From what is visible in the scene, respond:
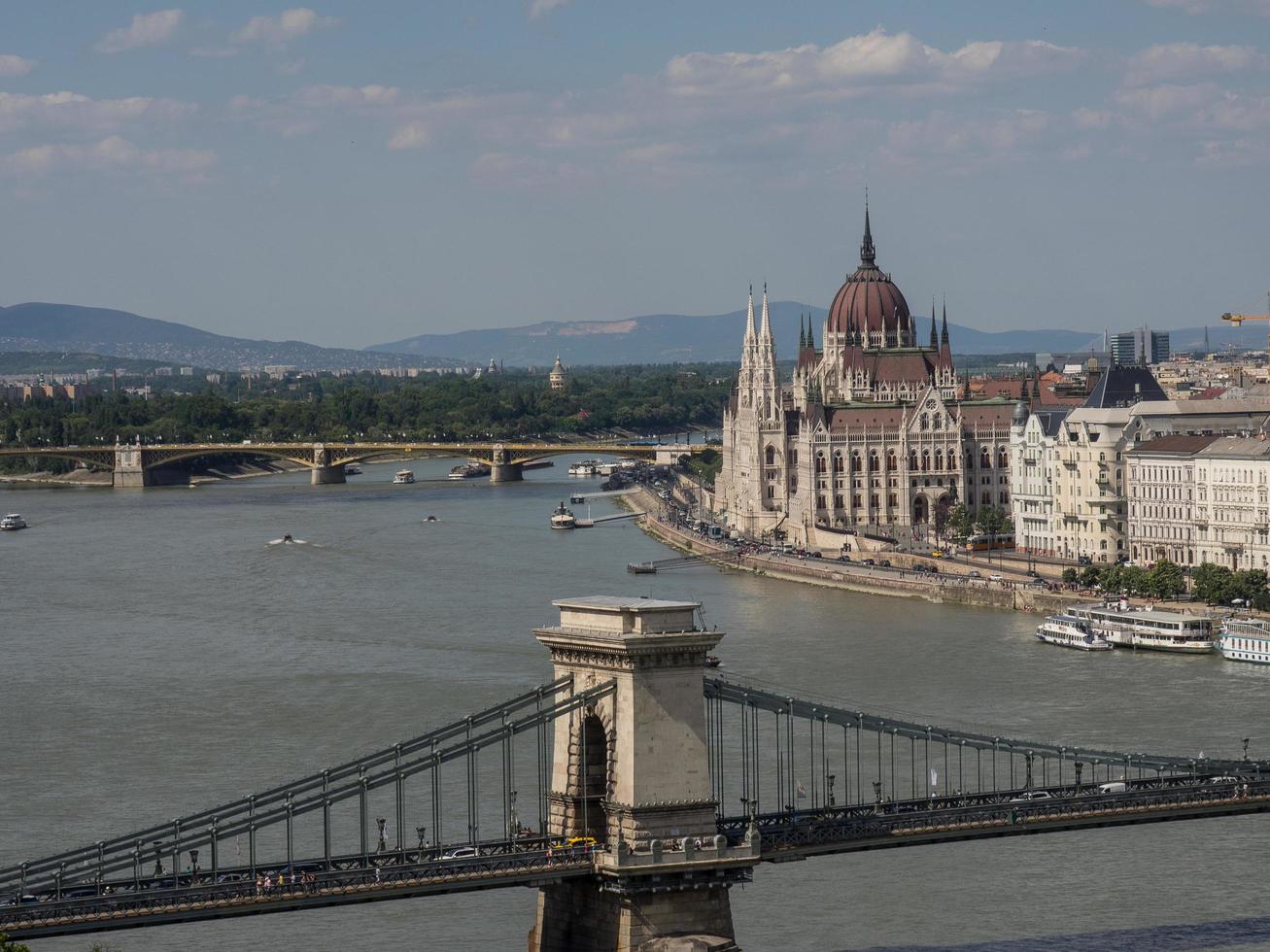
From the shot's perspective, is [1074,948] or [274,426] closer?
[1074,948]

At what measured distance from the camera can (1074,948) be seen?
23156 mm

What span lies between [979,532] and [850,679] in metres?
26.4

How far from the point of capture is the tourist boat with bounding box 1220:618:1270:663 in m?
42.5

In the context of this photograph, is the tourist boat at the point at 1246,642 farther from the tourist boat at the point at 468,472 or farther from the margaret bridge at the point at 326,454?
the tourist boat at the point at 468,472

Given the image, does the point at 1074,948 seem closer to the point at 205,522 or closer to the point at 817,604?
the point at 817,604

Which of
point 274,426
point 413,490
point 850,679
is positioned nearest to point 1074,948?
point 850,679

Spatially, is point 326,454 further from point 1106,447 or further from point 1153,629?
point 1153,629

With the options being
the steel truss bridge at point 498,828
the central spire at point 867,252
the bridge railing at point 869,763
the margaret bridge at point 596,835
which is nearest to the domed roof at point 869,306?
the central spire at point 867,252

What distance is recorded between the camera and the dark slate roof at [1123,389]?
6259 centimetres

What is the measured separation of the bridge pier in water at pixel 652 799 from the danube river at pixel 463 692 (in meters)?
2.33

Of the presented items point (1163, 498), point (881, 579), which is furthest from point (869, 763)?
point (1163, 498)

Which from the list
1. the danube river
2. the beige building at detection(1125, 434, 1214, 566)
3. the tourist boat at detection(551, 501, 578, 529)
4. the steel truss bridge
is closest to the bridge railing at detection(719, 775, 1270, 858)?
the steel truss bridge

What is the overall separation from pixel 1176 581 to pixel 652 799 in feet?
102

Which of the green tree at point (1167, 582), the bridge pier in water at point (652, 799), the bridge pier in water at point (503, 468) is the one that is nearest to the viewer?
the bridge pier in water at point (652, 799)
